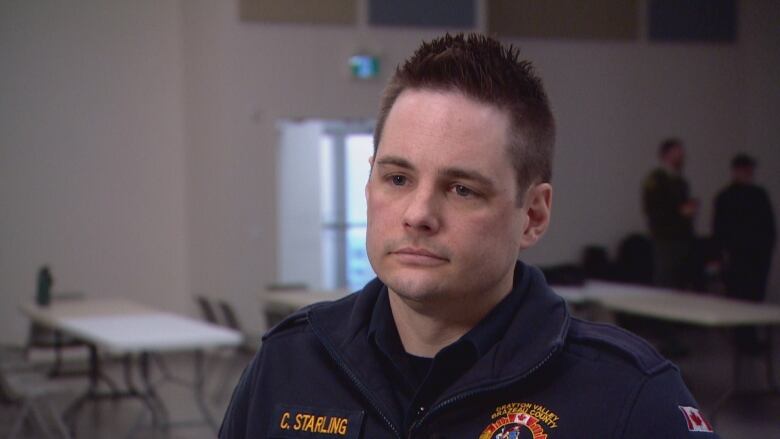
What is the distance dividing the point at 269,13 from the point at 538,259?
12.3 ft

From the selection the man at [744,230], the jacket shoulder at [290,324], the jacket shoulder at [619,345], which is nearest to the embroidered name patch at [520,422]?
the jacket shoulder at [619,345]

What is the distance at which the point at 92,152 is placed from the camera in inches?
438

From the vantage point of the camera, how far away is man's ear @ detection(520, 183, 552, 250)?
1407 mm

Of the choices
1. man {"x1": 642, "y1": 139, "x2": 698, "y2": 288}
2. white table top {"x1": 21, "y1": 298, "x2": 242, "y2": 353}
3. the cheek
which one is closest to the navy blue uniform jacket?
the cheek

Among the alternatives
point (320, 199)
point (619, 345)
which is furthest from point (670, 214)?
point (619, 345)

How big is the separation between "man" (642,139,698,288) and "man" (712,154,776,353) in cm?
27

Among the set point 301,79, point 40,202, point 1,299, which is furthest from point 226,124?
point 1,299

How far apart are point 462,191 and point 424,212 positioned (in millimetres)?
53

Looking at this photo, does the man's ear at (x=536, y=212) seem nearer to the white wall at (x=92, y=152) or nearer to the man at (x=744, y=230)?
the man at (x=744, y=230)

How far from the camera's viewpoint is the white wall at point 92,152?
1081 cm

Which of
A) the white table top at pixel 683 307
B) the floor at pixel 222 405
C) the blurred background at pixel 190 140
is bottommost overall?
the floor at pixel 222 405

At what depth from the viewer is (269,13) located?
35.7 ft

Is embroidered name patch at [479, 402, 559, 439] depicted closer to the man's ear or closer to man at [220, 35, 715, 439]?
man at [220, 35, 715, 439]

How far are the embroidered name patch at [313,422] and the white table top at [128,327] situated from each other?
4.50m
